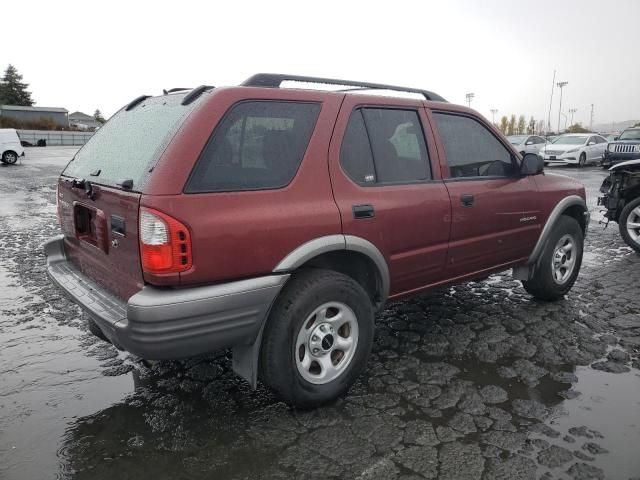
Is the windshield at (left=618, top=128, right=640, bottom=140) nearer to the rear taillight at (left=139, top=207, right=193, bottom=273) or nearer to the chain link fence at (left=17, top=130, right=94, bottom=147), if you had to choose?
the rear taillight at (left=139, top=207, right=193, bottom=273)

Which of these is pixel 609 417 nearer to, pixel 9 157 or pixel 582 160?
pixel 582 160

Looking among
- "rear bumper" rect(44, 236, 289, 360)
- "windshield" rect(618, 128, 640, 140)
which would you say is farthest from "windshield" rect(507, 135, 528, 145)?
"rear bumper" rect(44, 236, 289, 360)

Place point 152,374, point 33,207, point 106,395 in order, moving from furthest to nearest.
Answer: point 33,207 < point 152,374 < point 106,395

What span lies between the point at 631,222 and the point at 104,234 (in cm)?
695

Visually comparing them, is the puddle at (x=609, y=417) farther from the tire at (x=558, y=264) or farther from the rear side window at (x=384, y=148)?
the rear side window at (x=384, y=148)

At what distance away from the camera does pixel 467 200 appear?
373 centimetres

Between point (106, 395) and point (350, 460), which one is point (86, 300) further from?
point (350, 460)

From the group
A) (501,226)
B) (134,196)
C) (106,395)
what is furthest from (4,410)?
(501,226)

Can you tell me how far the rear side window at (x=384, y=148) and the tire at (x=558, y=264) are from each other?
5.76 ft

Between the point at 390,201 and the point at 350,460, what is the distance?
1.55 meters

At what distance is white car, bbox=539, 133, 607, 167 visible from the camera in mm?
23434

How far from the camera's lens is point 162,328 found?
241 cm

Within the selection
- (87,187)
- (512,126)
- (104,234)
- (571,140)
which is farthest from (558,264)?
(512,126)

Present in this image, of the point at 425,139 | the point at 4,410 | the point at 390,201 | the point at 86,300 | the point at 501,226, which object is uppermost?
the point at 425,139
